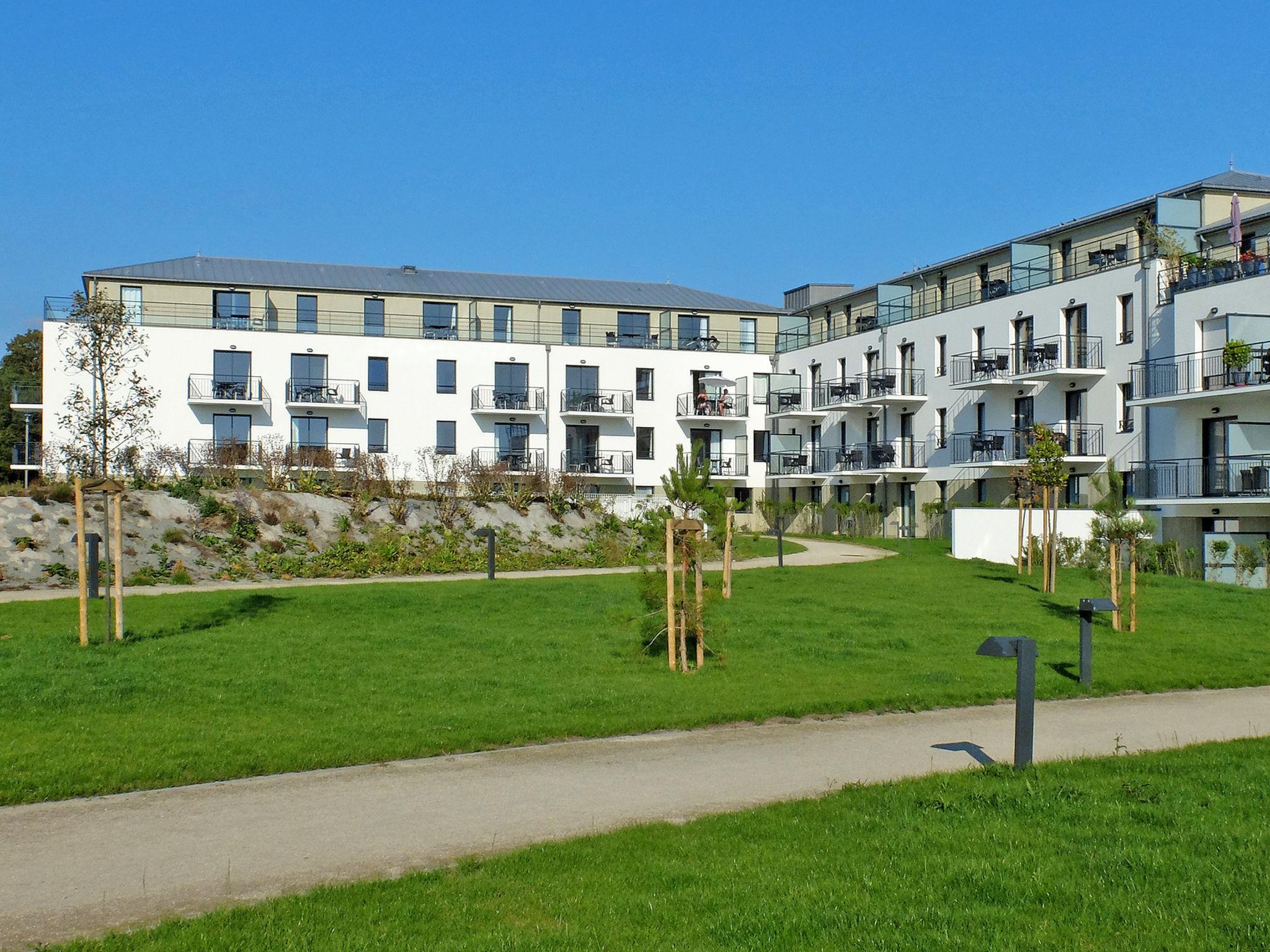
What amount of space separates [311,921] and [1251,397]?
3154 centimetres

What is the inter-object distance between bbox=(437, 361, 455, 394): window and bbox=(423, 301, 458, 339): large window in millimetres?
1651

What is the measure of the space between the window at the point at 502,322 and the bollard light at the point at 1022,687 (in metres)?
46.7

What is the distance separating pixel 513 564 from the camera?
29.2 meters


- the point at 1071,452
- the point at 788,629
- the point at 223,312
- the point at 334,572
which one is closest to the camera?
the point at 788,629

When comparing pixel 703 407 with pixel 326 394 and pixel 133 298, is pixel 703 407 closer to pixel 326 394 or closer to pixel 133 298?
pixel 326 394

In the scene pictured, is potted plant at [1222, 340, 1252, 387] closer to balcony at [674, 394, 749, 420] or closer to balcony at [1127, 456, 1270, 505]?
balcony at [1127, 456, 1270, 505]

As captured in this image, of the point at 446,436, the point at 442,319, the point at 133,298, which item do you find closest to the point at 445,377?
the point at 446,436

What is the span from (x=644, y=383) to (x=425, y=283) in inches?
444

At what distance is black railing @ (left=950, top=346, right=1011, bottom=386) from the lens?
41.3 m

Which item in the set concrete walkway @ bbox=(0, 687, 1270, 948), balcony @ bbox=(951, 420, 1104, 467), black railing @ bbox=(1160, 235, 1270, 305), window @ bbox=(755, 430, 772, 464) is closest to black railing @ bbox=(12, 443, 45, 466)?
window @ bbox=(755, 430, 772, 464)

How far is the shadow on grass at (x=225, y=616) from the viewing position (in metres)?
14.8

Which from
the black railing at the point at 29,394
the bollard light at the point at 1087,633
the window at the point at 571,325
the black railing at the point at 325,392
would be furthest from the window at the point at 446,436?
the bollard light at the point at 1087,633

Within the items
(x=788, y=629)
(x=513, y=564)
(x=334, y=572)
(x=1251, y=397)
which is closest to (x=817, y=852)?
(x=788, y=629)

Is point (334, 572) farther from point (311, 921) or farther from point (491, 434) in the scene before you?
point (491, 434)
